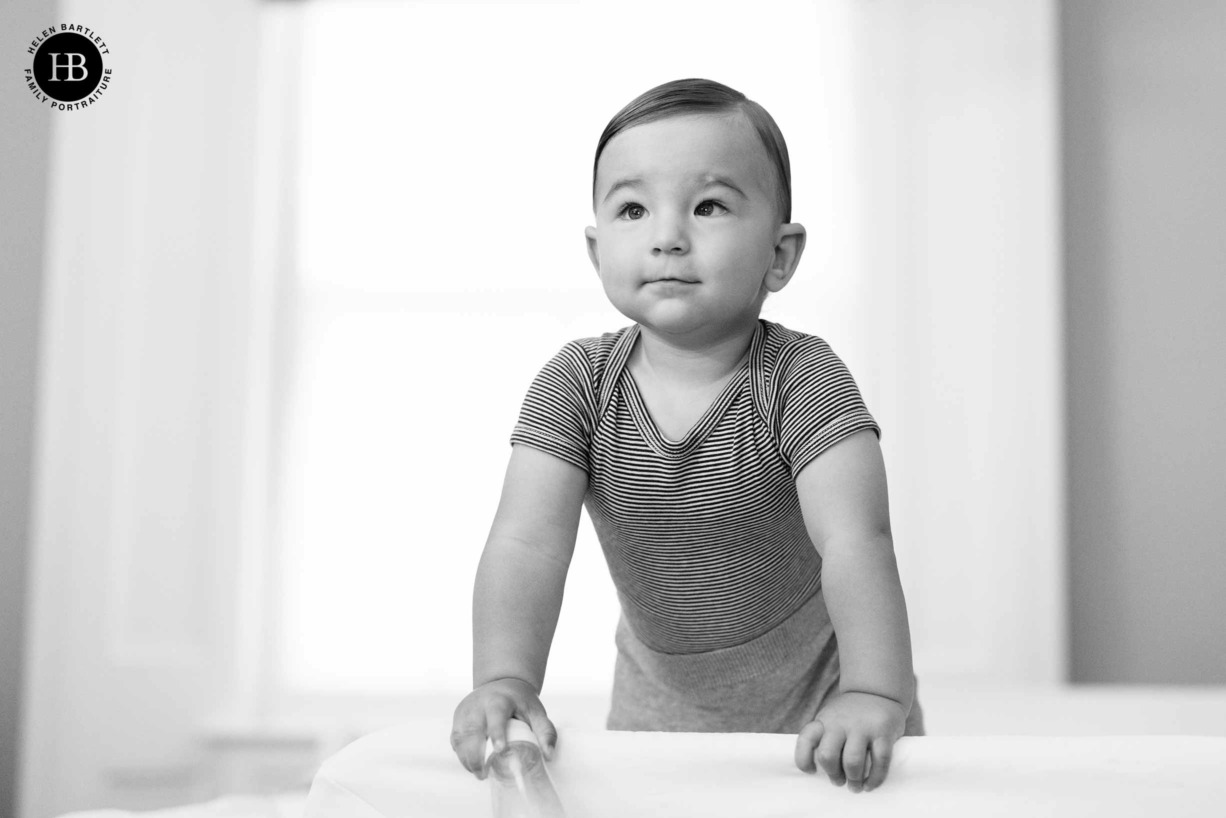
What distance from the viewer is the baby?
0.85 meters

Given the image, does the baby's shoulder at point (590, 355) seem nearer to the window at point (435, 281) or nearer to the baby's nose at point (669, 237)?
the baby's nose at point (669, 237)

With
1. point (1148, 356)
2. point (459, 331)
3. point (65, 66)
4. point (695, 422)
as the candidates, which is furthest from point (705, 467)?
point (1148, 356)

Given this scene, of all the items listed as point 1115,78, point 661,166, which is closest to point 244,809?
point 661,166

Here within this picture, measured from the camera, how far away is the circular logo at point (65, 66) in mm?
1813

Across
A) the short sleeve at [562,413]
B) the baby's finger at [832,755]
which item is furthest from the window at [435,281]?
the baby's finger at [832,755]

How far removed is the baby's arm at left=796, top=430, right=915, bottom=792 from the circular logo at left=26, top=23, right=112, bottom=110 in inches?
58.6

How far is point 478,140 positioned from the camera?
2.53 m

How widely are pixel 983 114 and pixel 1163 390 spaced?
26.9 inches

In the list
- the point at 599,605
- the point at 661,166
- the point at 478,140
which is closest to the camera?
the point at 661,166

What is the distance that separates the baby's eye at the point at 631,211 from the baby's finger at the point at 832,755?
0.45 meters

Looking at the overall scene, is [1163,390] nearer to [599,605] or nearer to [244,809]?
[599,605]

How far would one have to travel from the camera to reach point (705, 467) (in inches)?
38.3

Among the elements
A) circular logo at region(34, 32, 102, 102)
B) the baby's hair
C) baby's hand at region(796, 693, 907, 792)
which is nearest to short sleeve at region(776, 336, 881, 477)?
the baby's hair

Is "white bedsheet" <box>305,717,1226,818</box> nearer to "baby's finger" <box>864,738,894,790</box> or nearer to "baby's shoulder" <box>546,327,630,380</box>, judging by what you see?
"baby's finger" <box>864,738,894,790</box>
